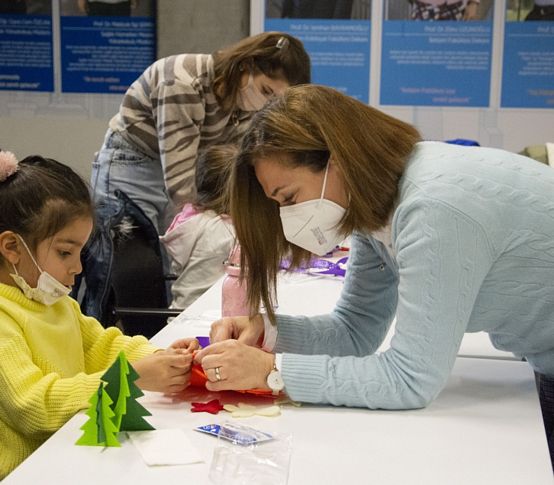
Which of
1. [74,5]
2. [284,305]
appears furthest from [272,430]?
[74,5]

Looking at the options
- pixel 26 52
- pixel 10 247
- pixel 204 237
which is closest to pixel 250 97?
pixel 204 237

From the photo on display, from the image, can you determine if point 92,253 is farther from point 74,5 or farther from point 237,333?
point 74,5

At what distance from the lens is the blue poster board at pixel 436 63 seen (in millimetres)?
4379

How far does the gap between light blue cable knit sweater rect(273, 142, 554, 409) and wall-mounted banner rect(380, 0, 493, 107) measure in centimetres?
303

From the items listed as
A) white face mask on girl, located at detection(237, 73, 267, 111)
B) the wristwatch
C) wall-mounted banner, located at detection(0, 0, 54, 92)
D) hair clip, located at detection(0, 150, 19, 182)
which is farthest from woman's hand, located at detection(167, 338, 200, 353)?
wall-mounted banner, located at detection(0, 0, 54, 92)

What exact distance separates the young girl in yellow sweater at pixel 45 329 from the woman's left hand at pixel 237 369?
0.06 metres

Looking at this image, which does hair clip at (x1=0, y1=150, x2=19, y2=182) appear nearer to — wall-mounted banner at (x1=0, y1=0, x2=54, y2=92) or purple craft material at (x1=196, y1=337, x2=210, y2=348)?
purple craft material at (x1=196, y1=337, x2=210, y2=348)

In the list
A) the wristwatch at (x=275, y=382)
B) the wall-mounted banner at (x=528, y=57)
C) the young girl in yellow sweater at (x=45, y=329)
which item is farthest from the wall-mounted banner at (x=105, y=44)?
the wristwatch at (x=275, y=382)

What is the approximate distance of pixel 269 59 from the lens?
288 cm

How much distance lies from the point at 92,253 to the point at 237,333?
1.36m

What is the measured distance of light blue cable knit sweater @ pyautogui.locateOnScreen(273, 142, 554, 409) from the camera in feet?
4.42

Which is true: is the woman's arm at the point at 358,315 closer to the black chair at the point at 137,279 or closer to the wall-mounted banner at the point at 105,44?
the black chair at the point at 137,279

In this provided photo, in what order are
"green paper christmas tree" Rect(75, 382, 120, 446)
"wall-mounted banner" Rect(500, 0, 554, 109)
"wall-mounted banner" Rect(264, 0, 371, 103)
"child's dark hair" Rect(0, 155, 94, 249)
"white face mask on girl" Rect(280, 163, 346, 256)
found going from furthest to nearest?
"wall-mounted banner" Rect(264, 0, 371, 103)
"wall-mounted banner" Rect(500, 0, 554, 109)
"child's dark hair" Rect(0, 155, 94, 249)
"white face mask on girl" Rect(280, 163, 346, 256)
"green paper christmas tree" Rect(75, 382, 120, 446)

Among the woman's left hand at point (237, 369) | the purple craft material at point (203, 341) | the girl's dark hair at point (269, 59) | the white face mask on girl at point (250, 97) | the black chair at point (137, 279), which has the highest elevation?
the girl's dark hair at point (269, 59)
